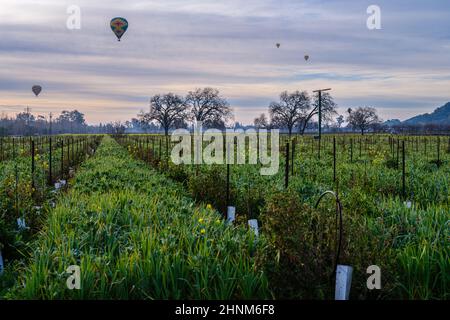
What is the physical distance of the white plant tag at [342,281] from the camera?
399 cm

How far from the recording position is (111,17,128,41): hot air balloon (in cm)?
2705

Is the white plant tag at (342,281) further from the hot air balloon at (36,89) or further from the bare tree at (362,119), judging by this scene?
the bare tree at (362,119)

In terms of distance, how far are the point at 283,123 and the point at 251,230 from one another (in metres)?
85.3

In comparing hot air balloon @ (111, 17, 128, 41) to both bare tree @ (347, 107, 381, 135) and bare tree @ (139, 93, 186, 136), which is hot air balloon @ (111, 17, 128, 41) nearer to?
bare tree @ (139, 93, 186, 136)

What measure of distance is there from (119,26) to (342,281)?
25920 millimetres

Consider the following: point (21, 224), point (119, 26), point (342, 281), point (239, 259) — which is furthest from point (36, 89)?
point (342, 281)

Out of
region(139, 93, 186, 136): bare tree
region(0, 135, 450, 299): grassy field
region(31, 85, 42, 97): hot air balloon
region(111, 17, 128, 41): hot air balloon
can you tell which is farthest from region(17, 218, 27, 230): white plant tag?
region(139, 93, 186, 136): bare tree

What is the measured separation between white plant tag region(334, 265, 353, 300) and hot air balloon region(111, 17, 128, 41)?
83.7 feet

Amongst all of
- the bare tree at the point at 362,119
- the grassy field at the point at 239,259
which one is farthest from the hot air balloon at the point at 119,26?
the bare tree at the point at 362,119

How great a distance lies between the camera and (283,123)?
8969 cm

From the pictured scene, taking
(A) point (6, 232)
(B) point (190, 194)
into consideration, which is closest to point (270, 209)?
(A) point (6, 232)

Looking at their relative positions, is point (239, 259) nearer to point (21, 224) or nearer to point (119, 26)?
point (21, 224)

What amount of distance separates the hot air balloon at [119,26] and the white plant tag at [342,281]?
Result: 2551 centimetres

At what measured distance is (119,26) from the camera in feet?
89.1
